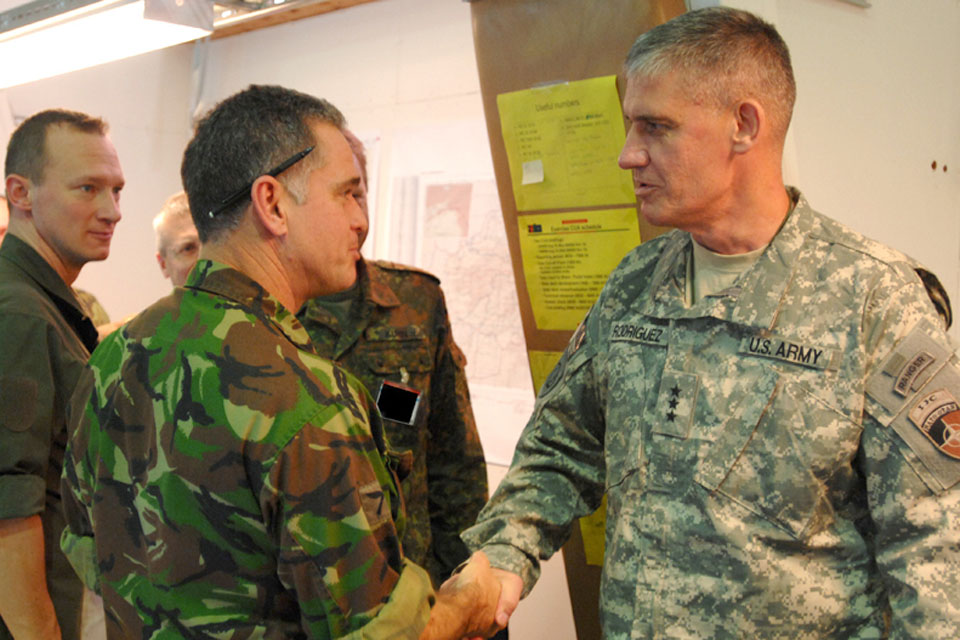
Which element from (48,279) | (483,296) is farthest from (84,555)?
(483,296)

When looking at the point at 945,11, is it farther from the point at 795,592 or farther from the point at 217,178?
the point at 217,178

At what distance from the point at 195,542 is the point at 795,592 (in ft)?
2.74

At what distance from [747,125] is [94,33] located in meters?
1.85

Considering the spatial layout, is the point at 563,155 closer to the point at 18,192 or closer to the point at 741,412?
the point at 741,412

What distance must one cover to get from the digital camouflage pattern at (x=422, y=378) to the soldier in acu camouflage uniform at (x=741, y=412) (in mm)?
510

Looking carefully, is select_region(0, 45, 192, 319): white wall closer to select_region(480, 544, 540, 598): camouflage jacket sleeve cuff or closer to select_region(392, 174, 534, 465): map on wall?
select_region(392, 174, 534, 465): map on wall

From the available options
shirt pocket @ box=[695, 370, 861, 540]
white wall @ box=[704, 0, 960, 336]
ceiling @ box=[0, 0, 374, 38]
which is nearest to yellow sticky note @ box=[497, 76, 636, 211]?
white wall @ box=[704, 0, 960, 336]

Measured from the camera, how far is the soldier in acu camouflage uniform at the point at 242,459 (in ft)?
3.24

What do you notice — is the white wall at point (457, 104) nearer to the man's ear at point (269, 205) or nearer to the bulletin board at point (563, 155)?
the bulletin board at point (563, 155)

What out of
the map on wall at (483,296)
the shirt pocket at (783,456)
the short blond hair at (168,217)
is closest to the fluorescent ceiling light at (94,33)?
the short blond hair at (168,217)

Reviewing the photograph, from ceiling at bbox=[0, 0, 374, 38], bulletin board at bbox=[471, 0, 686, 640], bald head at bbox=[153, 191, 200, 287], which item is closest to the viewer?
bulletin board at bbox=[471, 0, 686, 640]

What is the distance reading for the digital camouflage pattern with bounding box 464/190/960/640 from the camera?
43.8 inches

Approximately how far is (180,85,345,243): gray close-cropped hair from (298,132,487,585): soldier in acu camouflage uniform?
661 mm

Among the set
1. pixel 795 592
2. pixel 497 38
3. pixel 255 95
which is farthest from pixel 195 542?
pixel 497 38
